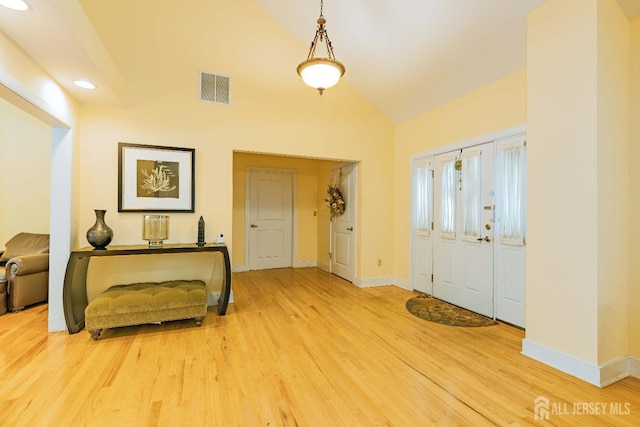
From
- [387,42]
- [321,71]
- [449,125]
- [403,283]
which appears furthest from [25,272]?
[449,125]

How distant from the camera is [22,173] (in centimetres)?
459

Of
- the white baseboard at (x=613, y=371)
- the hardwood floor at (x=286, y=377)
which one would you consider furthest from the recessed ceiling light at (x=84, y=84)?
the white baseboard at (x=613, y=371)

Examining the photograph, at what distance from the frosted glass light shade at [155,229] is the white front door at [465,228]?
138 inches

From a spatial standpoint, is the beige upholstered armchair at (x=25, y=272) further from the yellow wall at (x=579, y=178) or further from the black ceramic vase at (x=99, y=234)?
the yellow wall at (x=579, y=178)

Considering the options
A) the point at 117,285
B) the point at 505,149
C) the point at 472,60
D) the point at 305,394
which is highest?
the point at 472,60

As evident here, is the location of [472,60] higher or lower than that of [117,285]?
higher

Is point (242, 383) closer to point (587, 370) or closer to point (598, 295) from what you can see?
point (587, 370)

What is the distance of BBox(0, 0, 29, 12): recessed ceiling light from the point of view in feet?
5.65

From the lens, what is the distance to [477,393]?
6.68 feet

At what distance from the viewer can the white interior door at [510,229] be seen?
3.18m

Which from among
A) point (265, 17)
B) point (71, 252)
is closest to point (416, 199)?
point (265, 17)

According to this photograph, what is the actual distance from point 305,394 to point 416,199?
3.38 meters

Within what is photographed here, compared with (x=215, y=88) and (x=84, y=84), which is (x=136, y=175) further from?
(x=215, y=88)

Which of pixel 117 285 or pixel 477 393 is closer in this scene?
pixel 477 393
